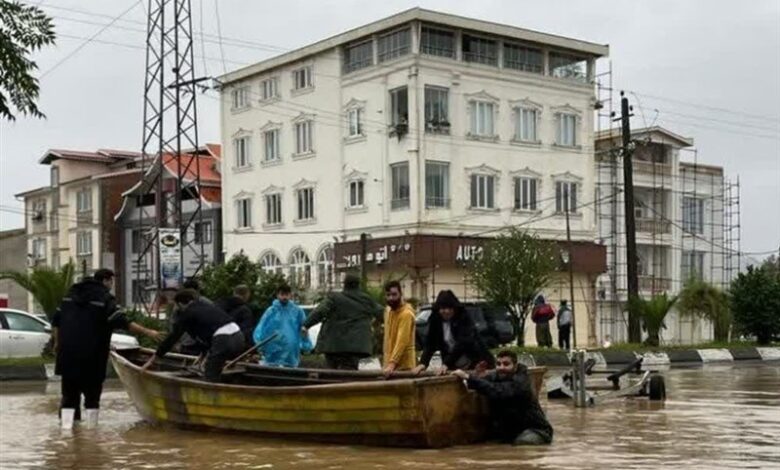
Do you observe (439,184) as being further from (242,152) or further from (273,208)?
(242,152)

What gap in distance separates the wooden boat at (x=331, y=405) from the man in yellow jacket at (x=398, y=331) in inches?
16.9

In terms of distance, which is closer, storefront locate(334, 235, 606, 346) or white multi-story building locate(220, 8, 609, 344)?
storefront locate(334, 235, 606, 346)

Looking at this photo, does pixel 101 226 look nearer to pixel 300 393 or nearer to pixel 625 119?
pixel 625 119

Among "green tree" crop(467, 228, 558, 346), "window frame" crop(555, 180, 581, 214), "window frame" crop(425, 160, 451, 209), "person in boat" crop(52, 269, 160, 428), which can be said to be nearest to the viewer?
"person in boat" crop(52, 269, 160, 428)

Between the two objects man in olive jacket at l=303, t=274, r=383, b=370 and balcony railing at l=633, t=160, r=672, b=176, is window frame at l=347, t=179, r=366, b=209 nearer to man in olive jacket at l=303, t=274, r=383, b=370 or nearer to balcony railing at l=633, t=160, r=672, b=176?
balcony railing at l=633, t=160, r=672, b=176

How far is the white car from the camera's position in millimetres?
27391

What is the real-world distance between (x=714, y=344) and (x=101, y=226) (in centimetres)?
4362

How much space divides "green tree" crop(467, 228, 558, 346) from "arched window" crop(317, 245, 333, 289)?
16121 mm

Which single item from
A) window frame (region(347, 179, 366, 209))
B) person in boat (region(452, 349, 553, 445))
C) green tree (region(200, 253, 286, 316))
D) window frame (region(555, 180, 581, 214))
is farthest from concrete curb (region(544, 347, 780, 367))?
window frame (region(347, 179, 366, 209))

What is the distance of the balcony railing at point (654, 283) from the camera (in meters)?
59.6

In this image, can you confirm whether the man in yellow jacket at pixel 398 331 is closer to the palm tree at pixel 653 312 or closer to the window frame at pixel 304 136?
the palm tree at pixel 653 312

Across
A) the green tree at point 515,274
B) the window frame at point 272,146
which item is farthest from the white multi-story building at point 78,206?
the green tree at point 515,274

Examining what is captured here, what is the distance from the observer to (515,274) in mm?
36500

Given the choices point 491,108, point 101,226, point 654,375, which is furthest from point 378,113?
point 654,375
